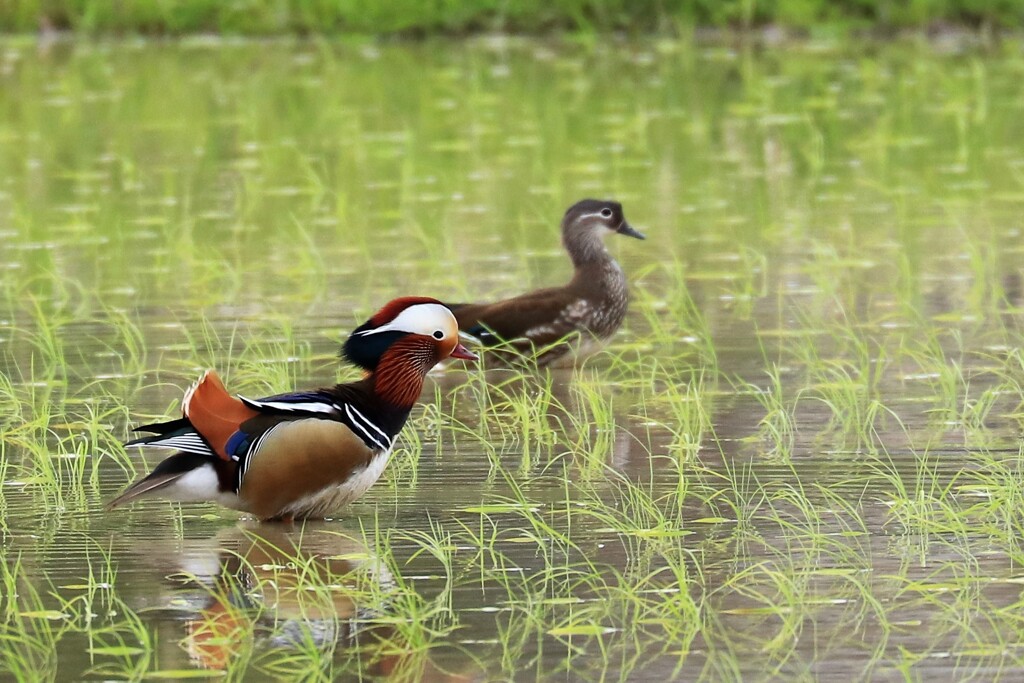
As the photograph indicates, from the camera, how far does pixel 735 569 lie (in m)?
5.80

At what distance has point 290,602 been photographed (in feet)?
18.3

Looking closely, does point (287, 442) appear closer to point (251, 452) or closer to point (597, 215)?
point (251, 452)

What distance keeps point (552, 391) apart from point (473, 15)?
52.8ft

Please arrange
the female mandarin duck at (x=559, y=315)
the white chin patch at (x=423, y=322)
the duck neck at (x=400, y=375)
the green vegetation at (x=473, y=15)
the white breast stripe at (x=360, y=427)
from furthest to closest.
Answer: the green vegetation at (x=473, y=15)
the female mandarin duck at (x=559, y=315)
the white chin patch at (x=423, y=322)
the duck neck at (x=400, y=375)
the white breast stripe at (x=360, y=427)

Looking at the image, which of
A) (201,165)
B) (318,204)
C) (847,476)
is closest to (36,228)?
(318,204)

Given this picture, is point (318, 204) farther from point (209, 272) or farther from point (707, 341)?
point (707, 341)

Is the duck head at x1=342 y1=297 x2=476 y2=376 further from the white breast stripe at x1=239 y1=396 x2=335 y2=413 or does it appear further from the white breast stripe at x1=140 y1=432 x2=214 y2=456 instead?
A: the white breast stripe at x1=140 y1=432 x2=214 y2=456

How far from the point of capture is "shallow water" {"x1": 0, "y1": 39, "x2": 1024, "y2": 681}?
5332mm

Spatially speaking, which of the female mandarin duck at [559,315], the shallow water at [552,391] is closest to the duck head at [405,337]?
the shallow water at [552,391]

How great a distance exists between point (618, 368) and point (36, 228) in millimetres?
4820

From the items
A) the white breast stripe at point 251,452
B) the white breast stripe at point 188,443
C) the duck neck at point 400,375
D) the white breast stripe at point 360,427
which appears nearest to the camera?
the white breast stripe at point 188,443

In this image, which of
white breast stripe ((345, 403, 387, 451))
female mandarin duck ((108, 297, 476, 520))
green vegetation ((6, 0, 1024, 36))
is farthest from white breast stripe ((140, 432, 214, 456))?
green vegetation ((6, 0, 1024, 36))

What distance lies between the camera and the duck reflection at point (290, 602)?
A: 5105mm

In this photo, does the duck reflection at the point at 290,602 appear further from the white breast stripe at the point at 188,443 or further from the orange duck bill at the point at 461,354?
the orange duck bill at the point at 461,354
